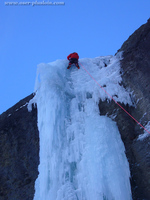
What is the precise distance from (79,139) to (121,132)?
1.02 metres

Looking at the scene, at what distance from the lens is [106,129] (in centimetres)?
538

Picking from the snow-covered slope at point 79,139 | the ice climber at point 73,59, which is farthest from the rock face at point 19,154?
the ice climber at point 73,59

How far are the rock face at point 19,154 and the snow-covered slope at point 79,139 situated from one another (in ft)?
2.47

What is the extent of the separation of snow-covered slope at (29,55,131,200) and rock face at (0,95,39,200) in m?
0.75

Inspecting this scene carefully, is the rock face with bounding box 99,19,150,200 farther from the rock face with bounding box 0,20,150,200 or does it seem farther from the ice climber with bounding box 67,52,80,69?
the ice climber with bounding box 67,52,80,69

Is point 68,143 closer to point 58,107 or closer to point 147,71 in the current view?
point 58,107

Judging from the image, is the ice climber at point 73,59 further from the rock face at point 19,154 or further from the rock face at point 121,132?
the rock face at point 19,154

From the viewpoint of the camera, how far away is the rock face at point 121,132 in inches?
198

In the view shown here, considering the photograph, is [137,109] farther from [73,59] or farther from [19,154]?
[19,154]

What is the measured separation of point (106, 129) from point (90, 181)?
4.15ft

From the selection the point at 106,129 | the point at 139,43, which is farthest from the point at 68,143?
the point at 139,43

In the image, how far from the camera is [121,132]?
561cm

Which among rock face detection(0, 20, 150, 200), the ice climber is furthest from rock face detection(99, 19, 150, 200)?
the ice climber

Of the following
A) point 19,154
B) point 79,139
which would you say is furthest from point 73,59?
point 19,154
